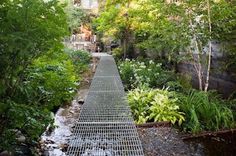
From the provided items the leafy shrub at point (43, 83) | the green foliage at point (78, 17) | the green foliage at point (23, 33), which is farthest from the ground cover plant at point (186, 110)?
the green foliage at point (78, 17)

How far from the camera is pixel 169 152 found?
4109 mm

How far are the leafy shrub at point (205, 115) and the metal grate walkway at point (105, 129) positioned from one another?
102 centimetres

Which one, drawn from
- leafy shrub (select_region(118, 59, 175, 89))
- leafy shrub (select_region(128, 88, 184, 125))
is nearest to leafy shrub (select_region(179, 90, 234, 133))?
leafy shrub (select_region(128, 88, 184, 125))

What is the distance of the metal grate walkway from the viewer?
387 centimetres

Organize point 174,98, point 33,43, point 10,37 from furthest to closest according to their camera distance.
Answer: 1. point 174,98
2. point 33,43
3. point 10,37

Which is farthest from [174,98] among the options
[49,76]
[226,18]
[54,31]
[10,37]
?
[10,37]

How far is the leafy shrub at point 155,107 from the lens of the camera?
17.3 feet

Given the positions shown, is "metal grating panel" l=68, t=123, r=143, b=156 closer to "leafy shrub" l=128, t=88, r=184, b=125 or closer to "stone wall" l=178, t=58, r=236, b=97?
"leafy shrub" l=128, t=88, r=184, b=125

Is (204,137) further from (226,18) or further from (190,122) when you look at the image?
(226,18)

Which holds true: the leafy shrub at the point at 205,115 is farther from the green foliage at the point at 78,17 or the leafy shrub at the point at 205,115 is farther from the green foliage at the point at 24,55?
the green foliage at the point at 78,17

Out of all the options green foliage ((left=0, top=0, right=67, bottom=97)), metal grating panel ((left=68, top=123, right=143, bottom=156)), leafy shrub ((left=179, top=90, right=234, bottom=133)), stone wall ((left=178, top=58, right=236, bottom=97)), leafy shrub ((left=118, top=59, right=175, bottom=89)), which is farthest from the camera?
leafy shrub ((left=118, top=59, right=175, bottom=89))

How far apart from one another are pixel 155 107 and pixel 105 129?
1.22m

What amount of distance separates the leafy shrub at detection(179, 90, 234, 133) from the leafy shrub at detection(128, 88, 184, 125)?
0.57ft

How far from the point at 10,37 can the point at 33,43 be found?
25 cm
